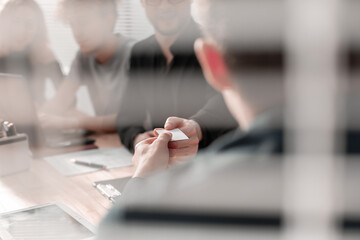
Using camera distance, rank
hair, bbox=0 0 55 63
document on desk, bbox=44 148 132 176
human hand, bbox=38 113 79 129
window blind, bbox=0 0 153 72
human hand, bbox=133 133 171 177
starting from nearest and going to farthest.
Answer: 1. human hand, bbox=133 133 171 177
2. document on desk, bbox=44 148 132 176
3. human hand, bbox=38 113 79 129
4. hair, bbox=0 0 55 63
5. window blind, bbox=0 0 153 72

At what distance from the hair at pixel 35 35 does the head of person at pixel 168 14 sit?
0.48 m

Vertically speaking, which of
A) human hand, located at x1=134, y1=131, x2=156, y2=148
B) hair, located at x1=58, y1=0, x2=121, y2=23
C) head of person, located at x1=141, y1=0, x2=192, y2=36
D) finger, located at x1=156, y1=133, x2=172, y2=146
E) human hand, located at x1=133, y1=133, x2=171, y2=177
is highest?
hair, located at x1=58, y1=0, x2=121, y2=23

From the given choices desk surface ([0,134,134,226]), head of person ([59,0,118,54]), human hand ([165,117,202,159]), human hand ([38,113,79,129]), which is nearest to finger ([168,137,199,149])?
human hand ([165,117,202,159])

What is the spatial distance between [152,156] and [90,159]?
43 centimetres

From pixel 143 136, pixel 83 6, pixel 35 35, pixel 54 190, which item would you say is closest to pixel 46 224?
pixel 54 190

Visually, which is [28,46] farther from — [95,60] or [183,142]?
[183,142]

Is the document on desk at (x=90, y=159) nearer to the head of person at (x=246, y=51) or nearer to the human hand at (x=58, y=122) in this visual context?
the human hand at (x=58, y=122)

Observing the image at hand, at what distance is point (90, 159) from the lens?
43.5 inches

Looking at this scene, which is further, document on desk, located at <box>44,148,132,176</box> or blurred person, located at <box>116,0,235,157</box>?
blurred person, located at <box>116,0,235,157</box>

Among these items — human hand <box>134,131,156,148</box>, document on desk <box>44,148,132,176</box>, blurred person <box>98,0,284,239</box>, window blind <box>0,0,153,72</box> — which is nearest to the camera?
blurred person <box>98,0,284,239</box>

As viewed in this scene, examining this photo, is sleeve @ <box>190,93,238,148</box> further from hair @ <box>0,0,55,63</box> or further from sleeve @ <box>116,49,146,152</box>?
hair @ <box>0,0,55,63</box>

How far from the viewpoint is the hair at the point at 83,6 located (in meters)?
1.51

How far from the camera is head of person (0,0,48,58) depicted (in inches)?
58.3

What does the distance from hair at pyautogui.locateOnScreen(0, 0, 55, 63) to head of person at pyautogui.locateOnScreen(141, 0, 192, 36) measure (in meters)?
0.48
